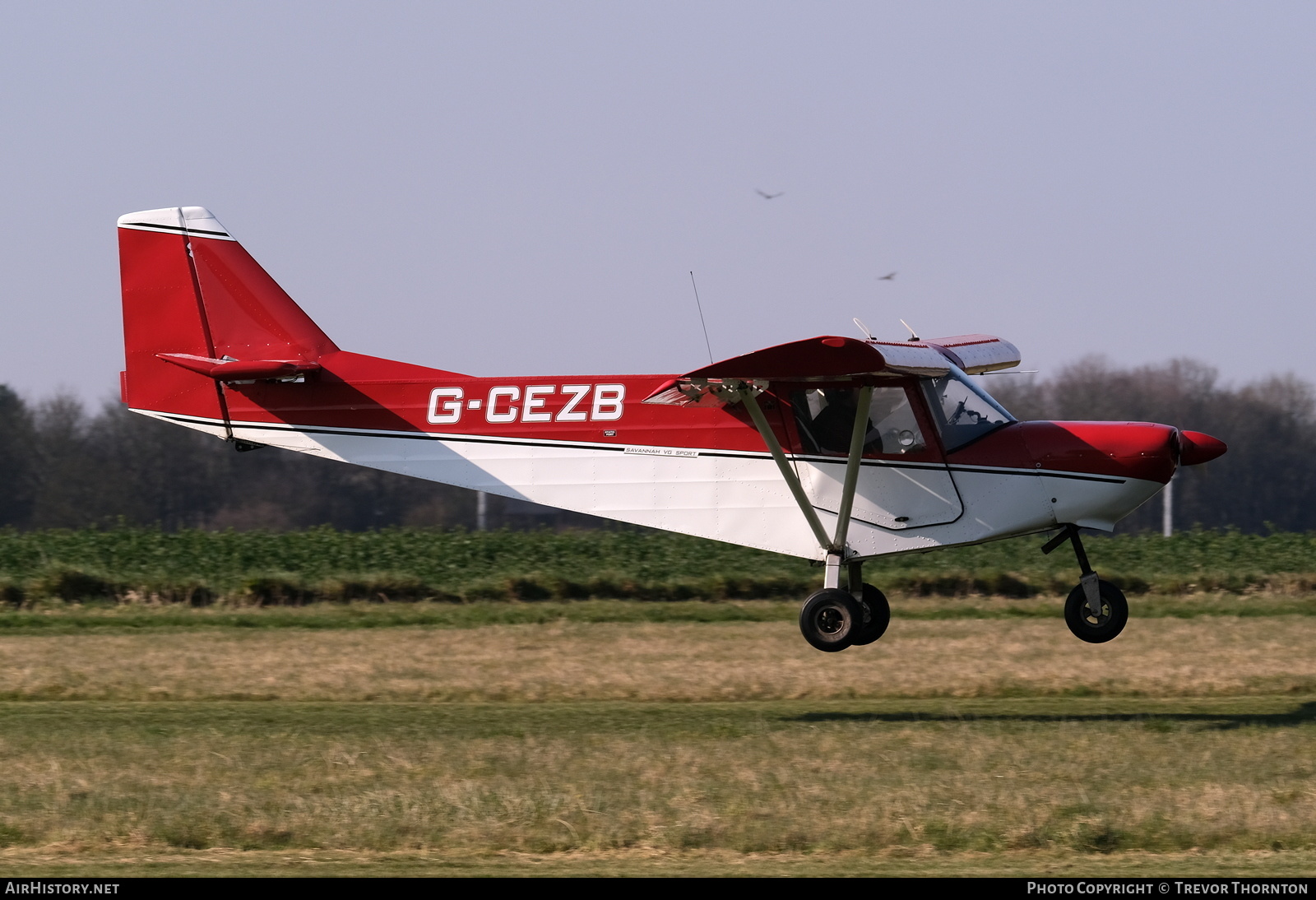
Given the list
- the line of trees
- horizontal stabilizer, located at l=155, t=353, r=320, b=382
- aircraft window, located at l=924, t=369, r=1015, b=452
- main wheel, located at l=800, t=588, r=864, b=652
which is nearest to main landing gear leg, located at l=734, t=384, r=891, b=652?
main wheel, located at l=800, t=588, r=864, b=652

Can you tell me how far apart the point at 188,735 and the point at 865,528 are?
5736 mm

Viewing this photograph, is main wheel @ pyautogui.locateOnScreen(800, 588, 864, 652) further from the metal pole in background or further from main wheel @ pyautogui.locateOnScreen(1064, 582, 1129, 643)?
the metal pole in background

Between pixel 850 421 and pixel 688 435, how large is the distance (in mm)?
1375

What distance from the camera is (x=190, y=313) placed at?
1257cm

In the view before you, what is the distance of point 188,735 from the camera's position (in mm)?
11039

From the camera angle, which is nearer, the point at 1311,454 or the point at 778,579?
the point at 778,579

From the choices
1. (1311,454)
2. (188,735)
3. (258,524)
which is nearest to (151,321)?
(188,735)

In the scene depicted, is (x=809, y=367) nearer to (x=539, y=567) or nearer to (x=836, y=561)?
(x=836, y=561)

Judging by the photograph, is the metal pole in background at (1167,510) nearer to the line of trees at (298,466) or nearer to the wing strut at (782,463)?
the line of trees at (298,466)

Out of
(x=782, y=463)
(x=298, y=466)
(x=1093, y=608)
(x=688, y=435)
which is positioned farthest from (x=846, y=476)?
(x=298, y=466)

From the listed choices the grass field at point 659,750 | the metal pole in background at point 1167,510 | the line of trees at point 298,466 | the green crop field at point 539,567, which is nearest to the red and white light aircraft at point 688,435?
the grass field at point 659,750

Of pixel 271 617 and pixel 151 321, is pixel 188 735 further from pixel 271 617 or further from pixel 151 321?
pixel 271 617

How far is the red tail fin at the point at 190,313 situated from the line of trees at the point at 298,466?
2029 cm

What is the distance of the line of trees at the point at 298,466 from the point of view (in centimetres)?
3400
